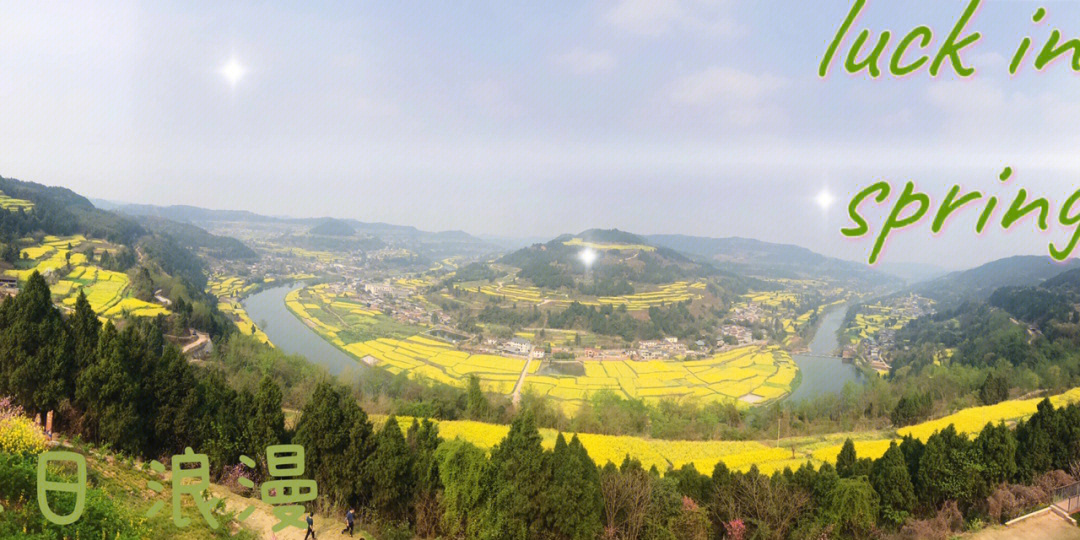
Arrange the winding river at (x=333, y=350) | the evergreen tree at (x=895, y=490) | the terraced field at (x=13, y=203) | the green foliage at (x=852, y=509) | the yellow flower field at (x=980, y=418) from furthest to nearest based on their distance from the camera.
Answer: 1. the terraced field at (x=13, y=203)
2. the winding river at (x=333, y=350)
3. the yellow flower field at (x=980, y=418)
4. the evergreen tree at (x=895, y=490)
5. the green foliage at (x=852, y=509)

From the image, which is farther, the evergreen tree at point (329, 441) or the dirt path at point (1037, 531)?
the evergreen tree at point (329, 441)

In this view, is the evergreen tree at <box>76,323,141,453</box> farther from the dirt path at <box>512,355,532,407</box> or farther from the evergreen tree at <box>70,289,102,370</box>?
the dirt path at <box>512,355,532,407</box>

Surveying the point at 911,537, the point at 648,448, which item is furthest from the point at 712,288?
the point at 911,537

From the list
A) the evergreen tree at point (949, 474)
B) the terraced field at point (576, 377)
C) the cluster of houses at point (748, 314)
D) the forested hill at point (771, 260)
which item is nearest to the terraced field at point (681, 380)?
the terraced field at point (576, 377)

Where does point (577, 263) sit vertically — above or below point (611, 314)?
above

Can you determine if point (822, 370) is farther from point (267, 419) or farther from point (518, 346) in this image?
point (267, 419)

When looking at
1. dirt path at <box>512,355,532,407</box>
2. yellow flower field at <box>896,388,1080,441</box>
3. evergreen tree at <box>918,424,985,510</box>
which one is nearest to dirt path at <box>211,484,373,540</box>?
evergreen tree at <box>918,424,985,510</box>

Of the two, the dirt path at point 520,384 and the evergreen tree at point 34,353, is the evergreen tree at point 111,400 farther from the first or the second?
the dirt path at point 520,384

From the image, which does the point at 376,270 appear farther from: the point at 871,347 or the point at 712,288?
the point at 871,347
